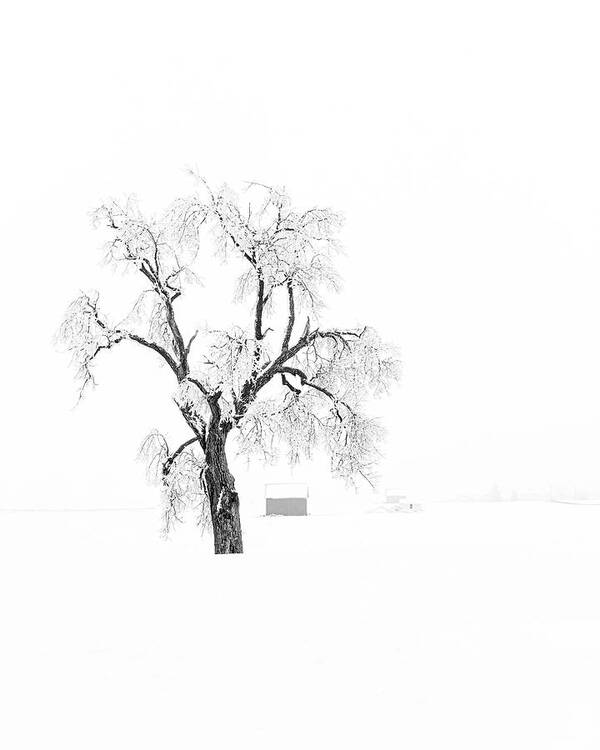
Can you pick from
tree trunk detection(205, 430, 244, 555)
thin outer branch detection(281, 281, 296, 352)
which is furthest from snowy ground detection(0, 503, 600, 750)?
thin outer branch detection(281, 281, 296, 352)

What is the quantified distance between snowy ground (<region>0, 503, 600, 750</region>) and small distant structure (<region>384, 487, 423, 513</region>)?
31.1ft

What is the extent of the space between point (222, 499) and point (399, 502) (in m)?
11.4

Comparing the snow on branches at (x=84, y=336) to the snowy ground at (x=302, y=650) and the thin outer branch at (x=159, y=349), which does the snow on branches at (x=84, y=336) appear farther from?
the snowy ground at (x=302, y=650)

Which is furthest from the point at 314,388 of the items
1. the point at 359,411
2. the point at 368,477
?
the point at 368,477

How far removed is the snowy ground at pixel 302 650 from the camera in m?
5.27

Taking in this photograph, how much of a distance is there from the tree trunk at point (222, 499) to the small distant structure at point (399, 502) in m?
10.8

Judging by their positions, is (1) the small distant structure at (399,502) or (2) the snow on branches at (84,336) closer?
(2) the snow on branches at (84,336)

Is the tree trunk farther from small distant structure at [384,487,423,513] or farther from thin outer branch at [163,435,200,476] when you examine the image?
small distant structure at [384,487,423,513]

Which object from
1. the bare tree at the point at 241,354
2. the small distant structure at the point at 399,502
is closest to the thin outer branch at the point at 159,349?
the bare tree at the point at 241,354

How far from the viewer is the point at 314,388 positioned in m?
15.7

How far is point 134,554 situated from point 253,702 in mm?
9993

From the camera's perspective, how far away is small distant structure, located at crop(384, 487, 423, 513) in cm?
2466

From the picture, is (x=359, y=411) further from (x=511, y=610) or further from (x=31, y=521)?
(x=31, y=521)

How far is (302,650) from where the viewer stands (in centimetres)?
722
